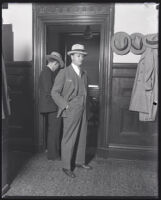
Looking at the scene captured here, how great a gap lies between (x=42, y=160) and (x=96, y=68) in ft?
15.5

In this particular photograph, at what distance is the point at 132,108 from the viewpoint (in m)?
3.71

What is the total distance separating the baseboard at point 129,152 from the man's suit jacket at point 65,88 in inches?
46.6

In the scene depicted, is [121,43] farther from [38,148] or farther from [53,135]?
[38,148]

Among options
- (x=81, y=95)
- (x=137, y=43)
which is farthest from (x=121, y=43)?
(x=81, y=95)

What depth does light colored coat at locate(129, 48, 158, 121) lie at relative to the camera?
356 cm

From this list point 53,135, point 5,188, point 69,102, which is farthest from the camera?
point 53,135

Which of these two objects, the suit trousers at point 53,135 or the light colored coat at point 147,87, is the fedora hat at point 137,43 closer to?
the light colored coat at point 147,87

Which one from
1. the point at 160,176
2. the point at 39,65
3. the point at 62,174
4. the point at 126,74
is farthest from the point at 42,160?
the point at 160,176

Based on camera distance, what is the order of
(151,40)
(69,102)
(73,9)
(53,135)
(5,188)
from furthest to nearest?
1. (73,9)
2. (53,135)
3. (151,40)
4. (69,102)
5. (5,188)

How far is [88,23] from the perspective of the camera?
3.86 m

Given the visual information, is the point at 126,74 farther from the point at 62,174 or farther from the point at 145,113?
the point at 62,174

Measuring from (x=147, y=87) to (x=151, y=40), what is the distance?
0.67 meters

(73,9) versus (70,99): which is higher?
(73,9)

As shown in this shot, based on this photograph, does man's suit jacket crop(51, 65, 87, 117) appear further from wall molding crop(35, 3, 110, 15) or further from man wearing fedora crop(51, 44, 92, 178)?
wall molding crop(35, 3, 110, 15)
